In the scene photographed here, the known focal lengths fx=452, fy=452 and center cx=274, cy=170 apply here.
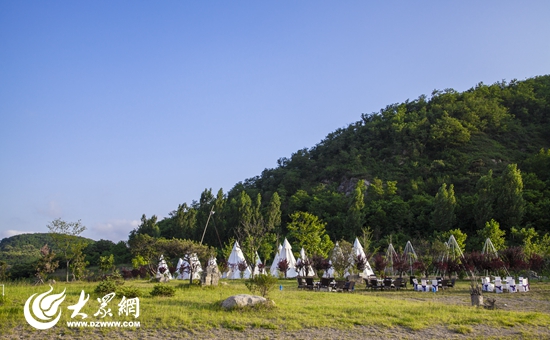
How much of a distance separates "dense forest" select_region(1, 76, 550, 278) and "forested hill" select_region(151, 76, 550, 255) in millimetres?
140

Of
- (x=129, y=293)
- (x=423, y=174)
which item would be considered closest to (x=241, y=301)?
(x=129, y=293)

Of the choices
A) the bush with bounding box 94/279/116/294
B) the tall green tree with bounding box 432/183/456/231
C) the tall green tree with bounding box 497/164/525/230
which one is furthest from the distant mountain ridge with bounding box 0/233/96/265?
the tall green tree with bounding box 497/164/525/230

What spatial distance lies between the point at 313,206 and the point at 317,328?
4307 cm

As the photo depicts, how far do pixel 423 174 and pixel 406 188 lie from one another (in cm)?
520

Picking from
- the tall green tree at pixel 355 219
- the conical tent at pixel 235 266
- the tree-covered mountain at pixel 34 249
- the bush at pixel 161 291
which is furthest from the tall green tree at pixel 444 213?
the tree-covered mountain at pixel 34 249

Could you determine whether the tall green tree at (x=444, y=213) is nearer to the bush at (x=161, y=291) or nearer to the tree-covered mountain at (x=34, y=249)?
the bush at (x=161, y=291)

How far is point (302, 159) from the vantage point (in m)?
74.2

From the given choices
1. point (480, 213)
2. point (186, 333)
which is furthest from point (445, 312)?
point (480, 213)

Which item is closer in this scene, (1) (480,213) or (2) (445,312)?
(2) (445,312)

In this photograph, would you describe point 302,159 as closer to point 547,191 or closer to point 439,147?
point 439,147

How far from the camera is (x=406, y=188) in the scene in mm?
55531

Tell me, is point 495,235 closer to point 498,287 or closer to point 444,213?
point 444,213

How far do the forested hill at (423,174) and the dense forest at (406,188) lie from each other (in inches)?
5.5

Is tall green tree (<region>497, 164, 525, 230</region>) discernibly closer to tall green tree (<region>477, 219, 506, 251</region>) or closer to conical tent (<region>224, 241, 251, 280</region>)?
tall green tree (<region>477, 219, 506, 251</region>)
